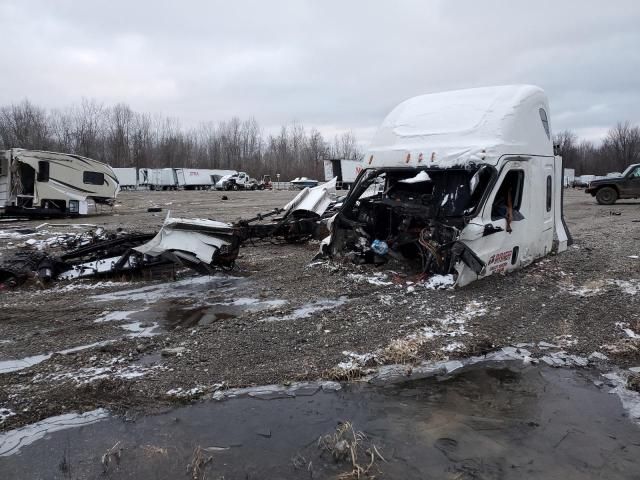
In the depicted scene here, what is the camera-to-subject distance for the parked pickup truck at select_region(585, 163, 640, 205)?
75.3ft

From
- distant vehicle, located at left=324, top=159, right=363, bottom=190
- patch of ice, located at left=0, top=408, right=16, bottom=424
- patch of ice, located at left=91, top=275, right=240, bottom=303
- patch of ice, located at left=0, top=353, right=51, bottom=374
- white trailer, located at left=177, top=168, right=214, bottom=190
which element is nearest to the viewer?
patch of ice, located at left=0, top=408, right=16, bottom=424

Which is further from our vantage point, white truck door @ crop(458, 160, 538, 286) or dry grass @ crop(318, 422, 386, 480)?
white truck door @ crop(458, 160, 538, 286)

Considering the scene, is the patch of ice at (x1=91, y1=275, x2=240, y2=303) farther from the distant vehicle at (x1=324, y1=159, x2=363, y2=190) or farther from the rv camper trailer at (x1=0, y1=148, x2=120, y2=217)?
the distant vehicle at (x1=324, y1=159, x2=363, y2=190)

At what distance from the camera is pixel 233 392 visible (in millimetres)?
3877

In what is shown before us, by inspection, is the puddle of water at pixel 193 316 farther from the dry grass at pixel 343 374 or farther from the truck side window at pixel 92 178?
the truck side window at pixel 92 178

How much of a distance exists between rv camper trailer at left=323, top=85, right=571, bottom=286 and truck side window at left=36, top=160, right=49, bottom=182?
15.0 meters

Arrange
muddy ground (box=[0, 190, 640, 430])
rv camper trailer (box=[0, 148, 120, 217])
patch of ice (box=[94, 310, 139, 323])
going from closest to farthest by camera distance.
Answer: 1. muddy ground (box=[0, 190, 640, 430])
2. patch of ice (box=[94, 310, 139, 323])
3. rv camper trailer (box=[0, 148, 120, 217])

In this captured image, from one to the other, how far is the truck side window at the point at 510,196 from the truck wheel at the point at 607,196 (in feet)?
64.5

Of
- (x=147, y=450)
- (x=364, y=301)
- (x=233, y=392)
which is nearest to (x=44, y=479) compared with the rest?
(x=147, y=450)

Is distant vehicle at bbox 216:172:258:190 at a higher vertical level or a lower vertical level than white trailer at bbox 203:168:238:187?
lower

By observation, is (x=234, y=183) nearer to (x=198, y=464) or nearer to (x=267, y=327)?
(x=267, y=327)

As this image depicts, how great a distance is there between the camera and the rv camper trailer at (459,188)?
6.58 metres

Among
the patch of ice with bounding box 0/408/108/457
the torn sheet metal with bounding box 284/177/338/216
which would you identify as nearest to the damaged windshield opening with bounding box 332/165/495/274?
the torn sheet metal with bounding box 284/177/338/216

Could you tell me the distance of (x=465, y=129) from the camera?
712cm
